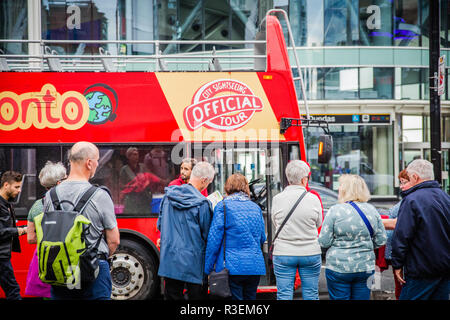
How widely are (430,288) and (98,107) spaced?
15.9 ft

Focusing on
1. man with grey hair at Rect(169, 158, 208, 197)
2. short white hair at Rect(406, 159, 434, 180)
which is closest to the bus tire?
man with grey hair at Rect(169, 158, 208, 197)

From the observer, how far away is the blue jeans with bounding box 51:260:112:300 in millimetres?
3391

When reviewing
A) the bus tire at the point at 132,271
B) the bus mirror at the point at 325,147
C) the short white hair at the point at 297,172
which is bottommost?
the bus tire at the point at 132,271

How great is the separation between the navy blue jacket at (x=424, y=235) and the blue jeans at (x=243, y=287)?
1392mm

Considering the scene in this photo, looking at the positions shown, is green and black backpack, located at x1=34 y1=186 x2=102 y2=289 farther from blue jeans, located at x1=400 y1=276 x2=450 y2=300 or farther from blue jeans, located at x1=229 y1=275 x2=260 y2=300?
blue jeans, located at x1=400 y1=276 x2=450 y2=300

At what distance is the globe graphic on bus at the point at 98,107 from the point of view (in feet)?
20.6

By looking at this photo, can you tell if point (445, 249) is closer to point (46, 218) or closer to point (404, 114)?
point (46, 218)

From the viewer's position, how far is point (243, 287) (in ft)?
14.4

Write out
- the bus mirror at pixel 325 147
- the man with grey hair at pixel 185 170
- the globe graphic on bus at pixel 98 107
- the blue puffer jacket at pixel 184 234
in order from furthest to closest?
the globe graphic on bus at pixel 98 107 < the bus mirror at pixel 325 147 < the man with grey hair at pixel 185 170 < the blue puffer jacket at pixel 184 234

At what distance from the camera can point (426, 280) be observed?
3.93m

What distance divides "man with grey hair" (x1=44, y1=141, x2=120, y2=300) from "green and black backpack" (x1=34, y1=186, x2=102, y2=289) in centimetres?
9

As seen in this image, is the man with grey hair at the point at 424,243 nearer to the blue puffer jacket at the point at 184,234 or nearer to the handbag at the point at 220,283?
the handbag at the point at 220,283

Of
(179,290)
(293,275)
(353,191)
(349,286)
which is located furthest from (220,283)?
(353,191)

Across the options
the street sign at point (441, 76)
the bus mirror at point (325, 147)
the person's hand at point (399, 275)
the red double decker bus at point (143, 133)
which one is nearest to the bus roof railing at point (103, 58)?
the red double decker bus at point (143, 133)
